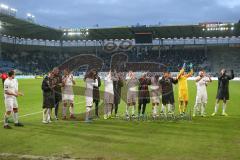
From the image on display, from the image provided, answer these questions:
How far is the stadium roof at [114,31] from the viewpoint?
214 feet

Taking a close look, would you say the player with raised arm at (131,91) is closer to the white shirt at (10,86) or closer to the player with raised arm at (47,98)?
the player with raised arm at (47,98)

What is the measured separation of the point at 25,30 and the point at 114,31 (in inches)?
691

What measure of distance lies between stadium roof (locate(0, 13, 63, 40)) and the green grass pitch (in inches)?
1905

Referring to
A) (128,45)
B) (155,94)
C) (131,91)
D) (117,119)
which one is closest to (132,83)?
(131,91)

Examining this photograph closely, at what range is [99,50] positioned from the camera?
261 feet

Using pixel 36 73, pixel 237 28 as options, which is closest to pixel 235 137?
pixel 237 28

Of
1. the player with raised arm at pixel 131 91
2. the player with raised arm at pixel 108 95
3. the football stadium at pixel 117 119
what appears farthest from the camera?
the player with raised arm at pixel 108 95

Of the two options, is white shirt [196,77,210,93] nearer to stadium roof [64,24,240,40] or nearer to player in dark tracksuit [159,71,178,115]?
player in dark tracksuit [159,71,178,115]

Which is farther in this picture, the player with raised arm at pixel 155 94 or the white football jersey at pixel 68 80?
the white football jersey at pixel 68 80

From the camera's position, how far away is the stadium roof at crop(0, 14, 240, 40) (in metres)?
65.4

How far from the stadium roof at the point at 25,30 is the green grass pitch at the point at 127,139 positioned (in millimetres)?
48378

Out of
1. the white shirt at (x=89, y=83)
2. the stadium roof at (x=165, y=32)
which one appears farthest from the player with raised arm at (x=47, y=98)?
the stadium roof at (x=165, y=32)

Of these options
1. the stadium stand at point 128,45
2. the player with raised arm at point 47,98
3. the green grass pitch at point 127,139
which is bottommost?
the green grass pitch at point 127,139

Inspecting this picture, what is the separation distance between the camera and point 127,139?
38.1 ft
